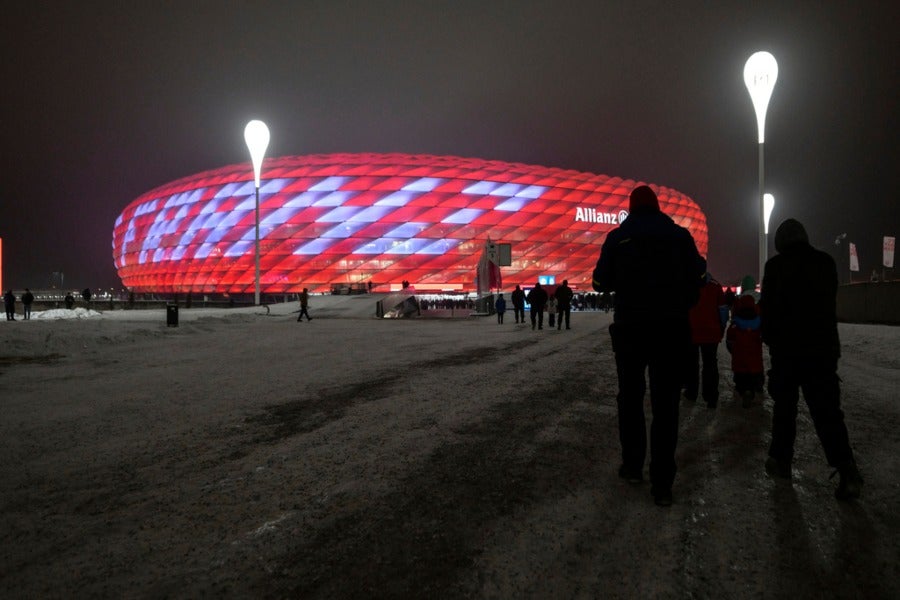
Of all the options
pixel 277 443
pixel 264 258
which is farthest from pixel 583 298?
pixel 277 443

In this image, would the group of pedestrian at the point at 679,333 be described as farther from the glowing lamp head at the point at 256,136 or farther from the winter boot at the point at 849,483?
the glowing lamp head at the point at 256,136

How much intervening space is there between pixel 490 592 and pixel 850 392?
16.2 ft

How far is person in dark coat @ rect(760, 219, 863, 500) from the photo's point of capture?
8.34ft

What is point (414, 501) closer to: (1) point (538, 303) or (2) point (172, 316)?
(2) point (172, 316)

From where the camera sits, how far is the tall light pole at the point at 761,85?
15117 millimetres

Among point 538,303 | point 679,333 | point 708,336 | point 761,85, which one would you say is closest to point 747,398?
point 708,336

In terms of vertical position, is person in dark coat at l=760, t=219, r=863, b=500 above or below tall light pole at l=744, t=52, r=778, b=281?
below

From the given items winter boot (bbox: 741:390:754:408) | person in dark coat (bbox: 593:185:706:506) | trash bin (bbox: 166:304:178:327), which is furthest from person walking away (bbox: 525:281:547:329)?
person in dark coat (bbox: 593:185:706:506)

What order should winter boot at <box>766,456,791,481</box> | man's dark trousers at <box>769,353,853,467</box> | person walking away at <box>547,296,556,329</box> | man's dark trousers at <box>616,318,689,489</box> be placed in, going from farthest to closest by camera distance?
person walking away at <box>547,296,556,329</box>
winter boot at <box>766,456,791,481</box>
man's dark trousers at <box>769,353,853,467</box>
man's dark trousers at <box>616,318,689,489</box>

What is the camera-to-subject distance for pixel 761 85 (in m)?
15.2

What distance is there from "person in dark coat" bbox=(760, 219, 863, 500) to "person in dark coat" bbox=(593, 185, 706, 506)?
0.52 meters

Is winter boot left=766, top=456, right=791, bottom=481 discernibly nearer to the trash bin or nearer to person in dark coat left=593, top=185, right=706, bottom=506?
person in dark coat left=593, top=185, right=706, bottom=506

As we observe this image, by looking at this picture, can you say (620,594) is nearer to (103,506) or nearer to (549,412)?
(103,506)

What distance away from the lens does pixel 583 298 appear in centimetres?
3644
